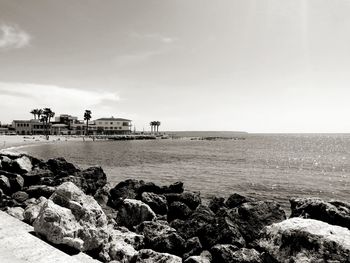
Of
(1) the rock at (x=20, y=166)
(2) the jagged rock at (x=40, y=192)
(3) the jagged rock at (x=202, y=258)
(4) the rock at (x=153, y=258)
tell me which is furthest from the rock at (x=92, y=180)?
(3) the jagged rock at (x=202, y=258)

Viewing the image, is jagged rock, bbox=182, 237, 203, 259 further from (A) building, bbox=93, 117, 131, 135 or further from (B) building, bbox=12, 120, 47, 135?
(A) building, bbox=93, 117, 131, 135

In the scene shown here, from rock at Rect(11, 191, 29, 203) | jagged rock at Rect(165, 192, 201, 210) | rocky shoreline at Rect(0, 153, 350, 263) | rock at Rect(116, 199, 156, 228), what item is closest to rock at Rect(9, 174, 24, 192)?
rocky shoreline at Rect(0, 153, 350, 263)

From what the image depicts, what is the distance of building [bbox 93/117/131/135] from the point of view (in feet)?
461

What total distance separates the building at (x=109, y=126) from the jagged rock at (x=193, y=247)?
133 metres

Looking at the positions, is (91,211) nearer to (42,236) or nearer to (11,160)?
(42,236)

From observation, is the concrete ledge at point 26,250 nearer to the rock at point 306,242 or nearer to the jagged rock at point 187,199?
the rock at point 306,242

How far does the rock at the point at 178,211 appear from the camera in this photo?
48.7 feet

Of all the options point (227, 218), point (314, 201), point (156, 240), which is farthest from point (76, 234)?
point (314, 201)

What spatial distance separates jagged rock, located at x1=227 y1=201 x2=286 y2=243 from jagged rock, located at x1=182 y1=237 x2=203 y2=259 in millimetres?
1949

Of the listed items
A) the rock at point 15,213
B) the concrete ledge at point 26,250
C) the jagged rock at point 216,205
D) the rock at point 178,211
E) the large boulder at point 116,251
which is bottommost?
the rock at point 178,211

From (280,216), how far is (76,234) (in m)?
8.34

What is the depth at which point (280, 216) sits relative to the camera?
1222 centimetres

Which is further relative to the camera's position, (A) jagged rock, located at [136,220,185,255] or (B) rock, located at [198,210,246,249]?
(B) rock, located at [198,210,246,249]

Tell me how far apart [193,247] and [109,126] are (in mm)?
138674
